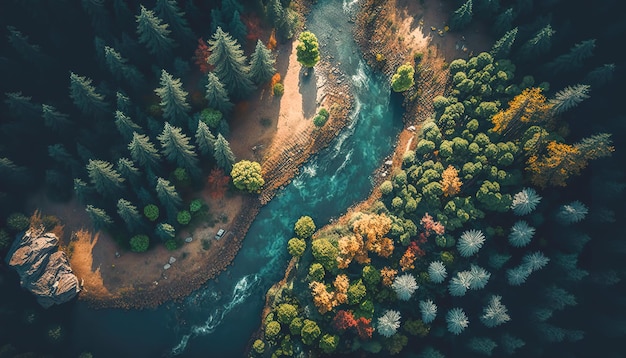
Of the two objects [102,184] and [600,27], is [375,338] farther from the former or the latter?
[600,27]

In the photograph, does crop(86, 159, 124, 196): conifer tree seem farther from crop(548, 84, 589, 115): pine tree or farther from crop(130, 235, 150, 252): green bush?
crop(548, 84, 589, 115): pine tree

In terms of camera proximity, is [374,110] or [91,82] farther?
[374,110]

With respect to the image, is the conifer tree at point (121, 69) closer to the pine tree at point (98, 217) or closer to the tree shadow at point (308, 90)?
the pine tree at point (98, 217)

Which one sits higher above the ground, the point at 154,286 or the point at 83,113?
the point at 83,113

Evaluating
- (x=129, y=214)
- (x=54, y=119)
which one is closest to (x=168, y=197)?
(x=129, y=214)

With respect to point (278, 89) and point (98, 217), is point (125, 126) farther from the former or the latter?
point (278, 89)

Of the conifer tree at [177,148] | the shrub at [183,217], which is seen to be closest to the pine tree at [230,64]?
the conifer tree at [177,148]

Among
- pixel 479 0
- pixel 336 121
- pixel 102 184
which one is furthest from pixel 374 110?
pixel 102 184
